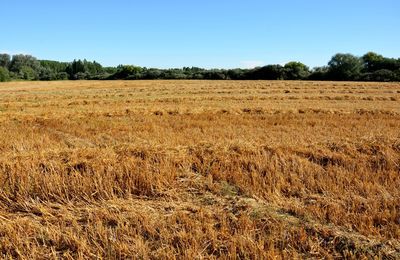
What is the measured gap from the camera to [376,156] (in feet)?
25.2

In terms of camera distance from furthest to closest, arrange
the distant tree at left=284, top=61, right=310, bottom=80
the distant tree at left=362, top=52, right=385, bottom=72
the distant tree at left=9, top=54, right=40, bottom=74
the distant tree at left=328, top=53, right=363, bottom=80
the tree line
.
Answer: the distant tree at left=9, top=54, right=40, bottom=74
the distant tree at left=362, top=52, right=385, bottom=72
the distant tree at left=284, top=61, right=310, bottom=80
the distant tree at left=328, top=53, right=363, bottom=80
the tree line

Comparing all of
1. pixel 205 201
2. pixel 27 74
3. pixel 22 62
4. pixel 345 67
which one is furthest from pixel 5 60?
→ pixel 205 201

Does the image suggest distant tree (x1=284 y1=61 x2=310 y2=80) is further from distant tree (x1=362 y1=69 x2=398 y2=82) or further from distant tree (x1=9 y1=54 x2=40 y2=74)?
distant tree (x1=9 y1=54 x2=40 y2=74)

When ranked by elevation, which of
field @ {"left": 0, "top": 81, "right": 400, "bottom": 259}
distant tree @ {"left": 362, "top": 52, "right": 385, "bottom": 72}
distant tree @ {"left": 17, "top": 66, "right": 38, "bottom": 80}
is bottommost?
field @ {"left": 0, "top": 81, "right": 400, "bottom": 259}

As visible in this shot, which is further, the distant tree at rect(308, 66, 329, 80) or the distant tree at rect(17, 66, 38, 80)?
the distant tree at rect(17, 66, 38, 80)

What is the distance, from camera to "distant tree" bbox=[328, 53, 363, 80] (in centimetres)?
7044

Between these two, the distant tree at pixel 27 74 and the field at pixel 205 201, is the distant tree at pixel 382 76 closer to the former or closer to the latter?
the field at pixel 205 201

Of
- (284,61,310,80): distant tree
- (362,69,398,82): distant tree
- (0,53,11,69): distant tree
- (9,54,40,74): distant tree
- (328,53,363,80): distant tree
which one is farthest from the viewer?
(0,53,11,69): distant tree

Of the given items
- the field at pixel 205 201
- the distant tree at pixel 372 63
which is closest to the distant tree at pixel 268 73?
the distant tree at pixel 372 63

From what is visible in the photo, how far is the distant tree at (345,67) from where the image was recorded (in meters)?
70.4

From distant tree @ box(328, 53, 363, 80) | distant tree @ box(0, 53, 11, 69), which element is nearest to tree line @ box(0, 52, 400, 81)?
distant tree @ box(328, 53, 363, 80)

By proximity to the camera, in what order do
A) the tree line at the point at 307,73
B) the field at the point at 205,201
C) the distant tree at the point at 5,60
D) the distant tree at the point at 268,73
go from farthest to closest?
the distant tree at the point at 5,60 → the distant tree at the point at 268,73 → the tree line at the point at 307,73 → the field at the point at 205,201

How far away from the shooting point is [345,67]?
74188 mm

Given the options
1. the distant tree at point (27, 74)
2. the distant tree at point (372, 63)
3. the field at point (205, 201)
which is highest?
the distant tree at point (372, 63)
